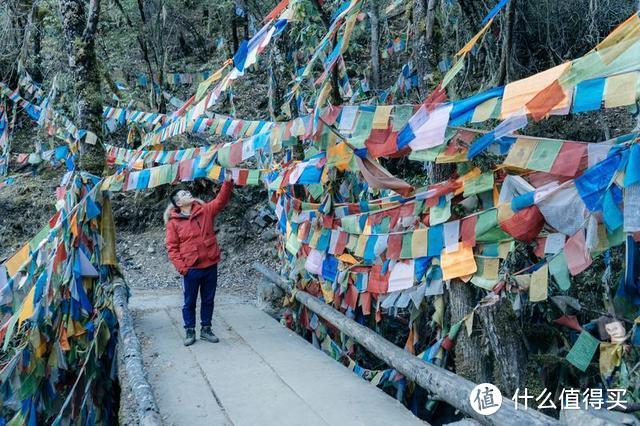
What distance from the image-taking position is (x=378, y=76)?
11398 mm

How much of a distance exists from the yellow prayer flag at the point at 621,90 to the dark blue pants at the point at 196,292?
158 inches

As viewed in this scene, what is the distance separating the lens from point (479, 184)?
427cm

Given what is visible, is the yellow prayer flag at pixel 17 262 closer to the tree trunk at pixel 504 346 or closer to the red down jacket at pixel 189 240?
the red down jacket at pixel 189 240

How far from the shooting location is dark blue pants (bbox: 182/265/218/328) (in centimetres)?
586

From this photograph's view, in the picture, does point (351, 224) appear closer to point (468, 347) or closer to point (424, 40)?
point (468, 347)

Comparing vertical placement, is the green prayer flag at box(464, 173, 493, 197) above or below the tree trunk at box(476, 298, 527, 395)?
above

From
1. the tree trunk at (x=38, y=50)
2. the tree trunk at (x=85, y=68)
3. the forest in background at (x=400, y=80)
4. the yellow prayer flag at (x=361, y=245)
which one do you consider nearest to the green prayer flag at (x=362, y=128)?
the forest in background at (x=400, y=80)

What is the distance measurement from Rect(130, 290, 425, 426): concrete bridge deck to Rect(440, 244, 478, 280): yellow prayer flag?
41.6 inches

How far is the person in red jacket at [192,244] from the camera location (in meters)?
5.79

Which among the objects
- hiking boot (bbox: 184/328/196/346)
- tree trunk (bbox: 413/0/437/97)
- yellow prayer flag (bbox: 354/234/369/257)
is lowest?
hiking boot (bbox: 184/328/196/346)

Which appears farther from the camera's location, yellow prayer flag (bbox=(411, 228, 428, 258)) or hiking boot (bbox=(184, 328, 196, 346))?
hiking boot (bbox=(184, 328, 196, 346))

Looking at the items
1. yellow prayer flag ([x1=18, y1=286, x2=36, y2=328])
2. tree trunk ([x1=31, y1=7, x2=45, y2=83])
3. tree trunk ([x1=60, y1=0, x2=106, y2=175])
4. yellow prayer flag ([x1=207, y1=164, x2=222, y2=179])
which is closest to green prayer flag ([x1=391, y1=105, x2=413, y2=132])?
yellow prayer flag ([x1=207, y1=164, x2=222, y2=179])

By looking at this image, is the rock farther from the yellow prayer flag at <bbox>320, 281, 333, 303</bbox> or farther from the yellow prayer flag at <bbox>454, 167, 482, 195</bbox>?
the yellow prayer flag at <bbox>454, 167, 482, 195</bbox>

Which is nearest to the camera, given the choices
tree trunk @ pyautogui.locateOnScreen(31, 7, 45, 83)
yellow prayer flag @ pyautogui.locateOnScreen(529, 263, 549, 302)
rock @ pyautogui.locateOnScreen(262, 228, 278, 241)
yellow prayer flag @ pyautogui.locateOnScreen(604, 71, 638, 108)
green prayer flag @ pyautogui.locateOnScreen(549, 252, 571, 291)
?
yellow prayer flag @ pyautogui.locateOnScreen(604, 71, 638, 108)
